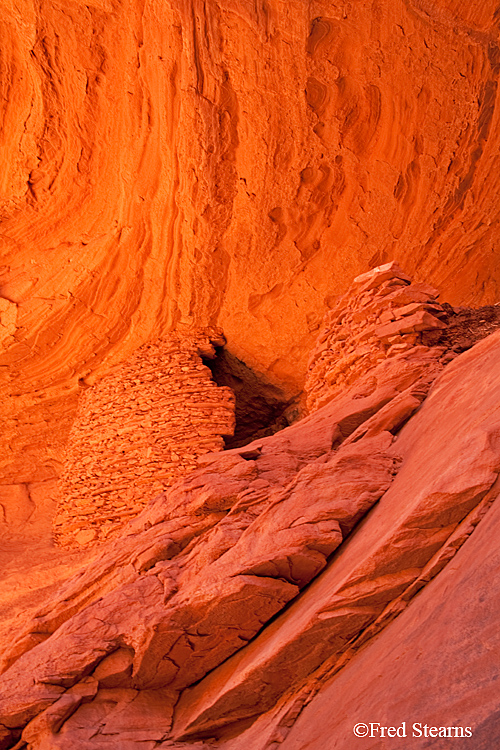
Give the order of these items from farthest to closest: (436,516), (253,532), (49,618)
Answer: (49,618)
(253,532)
(436,516)

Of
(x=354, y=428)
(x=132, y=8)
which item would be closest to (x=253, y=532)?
(x=354, y=428)

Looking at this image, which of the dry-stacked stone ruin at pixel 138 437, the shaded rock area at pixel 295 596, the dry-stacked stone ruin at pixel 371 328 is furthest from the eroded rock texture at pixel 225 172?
the shaded rock area at pixel 295 596

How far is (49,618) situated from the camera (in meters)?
3.80

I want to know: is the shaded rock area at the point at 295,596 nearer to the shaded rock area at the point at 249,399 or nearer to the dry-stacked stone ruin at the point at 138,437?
the dry-stacked stone ruin at the point at 138,437

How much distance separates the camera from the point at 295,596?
2.97m

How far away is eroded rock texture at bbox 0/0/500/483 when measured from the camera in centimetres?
700

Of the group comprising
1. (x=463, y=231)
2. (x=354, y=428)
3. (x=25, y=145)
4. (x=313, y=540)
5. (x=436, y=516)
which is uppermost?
(x=25, y=145)

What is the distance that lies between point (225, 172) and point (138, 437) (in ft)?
12.0

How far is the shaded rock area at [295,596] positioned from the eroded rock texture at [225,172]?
4.31 meters

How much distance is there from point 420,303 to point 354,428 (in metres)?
1.46

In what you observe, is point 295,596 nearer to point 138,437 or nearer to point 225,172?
point 138,437

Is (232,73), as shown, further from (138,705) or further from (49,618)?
(138,705)

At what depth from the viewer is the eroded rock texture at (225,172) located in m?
7.00

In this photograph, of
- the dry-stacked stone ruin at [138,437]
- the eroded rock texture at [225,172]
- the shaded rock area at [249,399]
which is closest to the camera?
the eroded rock texture at [225,172]
